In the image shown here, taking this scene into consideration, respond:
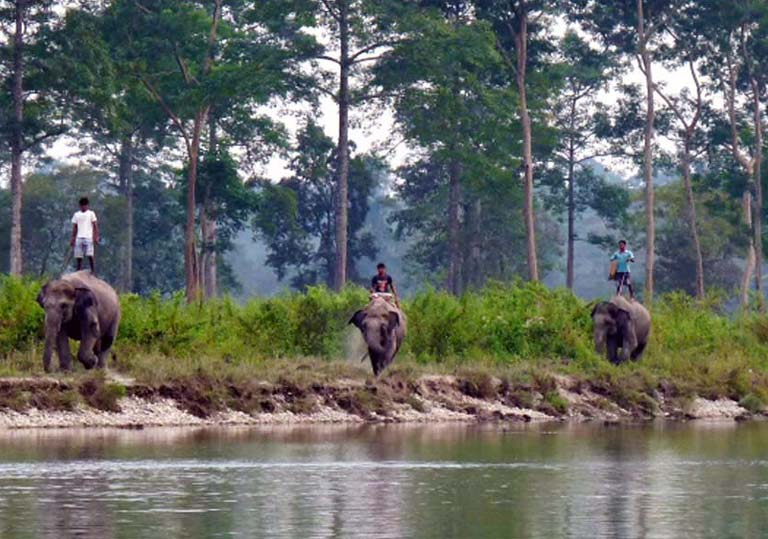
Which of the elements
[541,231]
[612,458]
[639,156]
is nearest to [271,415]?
[612,458]

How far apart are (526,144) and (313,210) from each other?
27.1 meters

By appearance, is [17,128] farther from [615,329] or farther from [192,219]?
[615,329]

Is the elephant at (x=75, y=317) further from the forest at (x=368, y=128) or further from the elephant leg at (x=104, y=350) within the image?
the forest at (x=368, y=128)

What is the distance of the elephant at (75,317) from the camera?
107ft

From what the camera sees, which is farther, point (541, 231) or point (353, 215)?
point (541, 231)

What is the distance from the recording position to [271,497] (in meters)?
22.2

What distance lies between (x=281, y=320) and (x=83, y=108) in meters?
26.0

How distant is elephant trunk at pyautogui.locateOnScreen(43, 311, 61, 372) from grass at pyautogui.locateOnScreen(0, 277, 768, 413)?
33 cm

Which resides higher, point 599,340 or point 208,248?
point 208,248

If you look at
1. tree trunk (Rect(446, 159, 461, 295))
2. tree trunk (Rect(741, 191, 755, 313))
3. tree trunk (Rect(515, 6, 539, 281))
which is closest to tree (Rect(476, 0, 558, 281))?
tree trunk (Rect(515, 6, 539, 281))

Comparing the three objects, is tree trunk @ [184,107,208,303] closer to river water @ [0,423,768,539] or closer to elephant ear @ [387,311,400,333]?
elephant ear @ [387,311,400,333]

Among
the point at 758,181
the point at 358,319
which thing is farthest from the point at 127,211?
the point at 358,319

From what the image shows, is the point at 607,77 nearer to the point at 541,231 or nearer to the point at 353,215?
the point at 353,215

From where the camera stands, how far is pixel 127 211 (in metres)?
85.4
